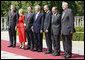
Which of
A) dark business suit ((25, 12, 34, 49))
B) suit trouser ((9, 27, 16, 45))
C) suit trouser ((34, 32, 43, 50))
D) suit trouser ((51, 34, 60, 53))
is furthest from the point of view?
suit trouser ((9, 27, 16, 45))

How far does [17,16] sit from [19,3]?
972 cm

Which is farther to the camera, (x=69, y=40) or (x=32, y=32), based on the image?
(x=32, y=32)

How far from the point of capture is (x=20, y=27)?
11391mm

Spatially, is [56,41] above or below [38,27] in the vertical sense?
below

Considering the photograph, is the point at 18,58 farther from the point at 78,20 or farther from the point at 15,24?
the point at 78,20

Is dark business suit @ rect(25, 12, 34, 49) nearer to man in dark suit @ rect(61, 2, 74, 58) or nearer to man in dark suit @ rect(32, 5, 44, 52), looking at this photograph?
man in dark suit @ rect(32, 5, 44, 52)

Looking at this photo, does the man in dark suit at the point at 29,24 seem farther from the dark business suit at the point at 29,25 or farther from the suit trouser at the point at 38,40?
the suit trouser at the point at 38,40

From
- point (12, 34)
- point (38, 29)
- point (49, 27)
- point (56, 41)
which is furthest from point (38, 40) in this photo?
point (12, 34)

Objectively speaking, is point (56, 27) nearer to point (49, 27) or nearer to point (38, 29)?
point (49, 27)

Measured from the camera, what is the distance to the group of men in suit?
879 cm

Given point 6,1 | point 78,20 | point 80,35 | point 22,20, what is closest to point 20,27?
point 22,20

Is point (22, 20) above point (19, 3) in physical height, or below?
below

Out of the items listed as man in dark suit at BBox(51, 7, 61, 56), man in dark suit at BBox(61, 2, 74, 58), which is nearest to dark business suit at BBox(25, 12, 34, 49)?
man in dark suit at BBox(51, 7, 61, 56)

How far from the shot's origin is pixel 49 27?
9672 mm
